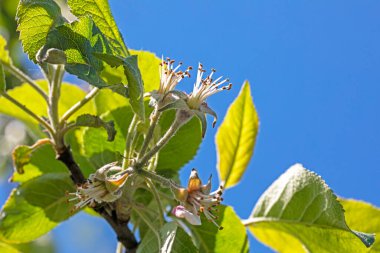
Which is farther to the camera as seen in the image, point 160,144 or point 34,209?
point 34,209

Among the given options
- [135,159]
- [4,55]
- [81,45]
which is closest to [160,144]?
[135,159]

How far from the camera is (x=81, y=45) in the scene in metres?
0.97

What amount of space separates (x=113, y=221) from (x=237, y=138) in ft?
1.67

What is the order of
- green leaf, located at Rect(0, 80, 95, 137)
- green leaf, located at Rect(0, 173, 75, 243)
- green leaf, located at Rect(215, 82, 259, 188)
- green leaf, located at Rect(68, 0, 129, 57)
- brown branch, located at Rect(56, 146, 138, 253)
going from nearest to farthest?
green leaf, located at Rect(68, 0, 129, 57) < brown branch, located at Rect(56, 146, 138, 253) < green leaf, located at Rect(0, 173, 75, 243) < green leaf, located at Rect(0, 80, 95, 137) < green leaf, located at Rect(215, 82, 259, 188)

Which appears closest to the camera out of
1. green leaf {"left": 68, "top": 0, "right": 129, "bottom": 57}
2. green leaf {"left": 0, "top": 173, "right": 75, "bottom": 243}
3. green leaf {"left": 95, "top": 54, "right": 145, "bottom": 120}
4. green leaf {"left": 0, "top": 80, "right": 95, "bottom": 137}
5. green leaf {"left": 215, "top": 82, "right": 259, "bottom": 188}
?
green leaf {"left": 95, "top": 54, "right": 145, "bottom": 120}

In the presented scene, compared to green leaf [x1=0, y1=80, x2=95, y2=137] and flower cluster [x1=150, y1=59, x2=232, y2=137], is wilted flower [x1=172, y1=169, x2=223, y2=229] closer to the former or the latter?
flower cluster [x1=150, y1=59, x2=232, y2=137]

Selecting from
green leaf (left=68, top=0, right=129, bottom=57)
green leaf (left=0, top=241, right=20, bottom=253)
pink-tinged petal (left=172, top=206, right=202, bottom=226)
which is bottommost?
green leaf (left=0, top=241, right=20, bottom=253)

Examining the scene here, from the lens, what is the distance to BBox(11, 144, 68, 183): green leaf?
1.43 m

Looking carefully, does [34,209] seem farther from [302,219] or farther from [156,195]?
[302,219]

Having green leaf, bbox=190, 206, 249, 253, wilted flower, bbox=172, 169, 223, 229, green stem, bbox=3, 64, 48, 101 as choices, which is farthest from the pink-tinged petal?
green stem, bbox=3, 64, 48, 101

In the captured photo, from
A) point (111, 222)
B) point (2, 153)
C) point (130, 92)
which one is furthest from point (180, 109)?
point (2, 153)

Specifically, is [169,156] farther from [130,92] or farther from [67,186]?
[130,92]

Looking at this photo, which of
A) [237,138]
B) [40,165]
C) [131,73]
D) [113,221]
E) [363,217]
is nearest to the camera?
[131,73]

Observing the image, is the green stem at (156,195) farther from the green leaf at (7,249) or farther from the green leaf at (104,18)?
the green leaf at (7,249)
